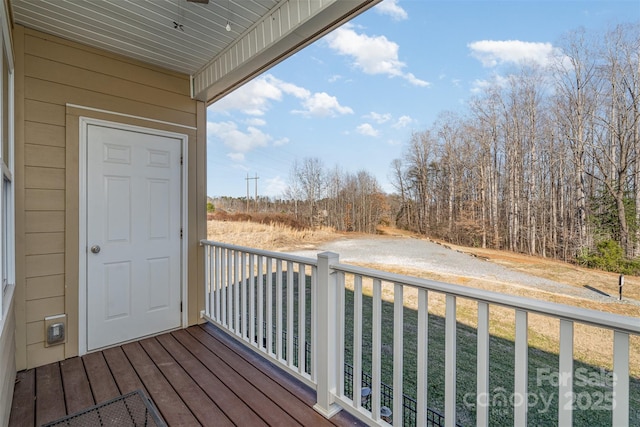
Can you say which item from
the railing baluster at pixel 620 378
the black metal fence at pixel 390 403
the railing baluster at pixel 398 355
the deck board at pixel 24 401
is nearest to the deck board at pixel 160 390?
the deck board at pixel 24 401

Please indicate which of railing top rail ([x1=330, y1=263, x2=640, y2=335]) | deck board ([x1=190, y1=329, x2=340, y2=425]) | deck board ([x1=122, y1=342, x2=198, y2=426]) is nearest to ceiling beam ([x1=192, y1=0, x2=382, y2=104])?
railing top rail ([x1=330, y1=263, x2=640, y2=335])

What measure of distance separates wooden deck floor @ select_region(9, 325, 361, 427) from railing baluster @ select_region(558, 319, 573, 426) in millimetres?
1111

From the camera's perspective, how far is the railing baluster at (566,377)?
0.91 metres

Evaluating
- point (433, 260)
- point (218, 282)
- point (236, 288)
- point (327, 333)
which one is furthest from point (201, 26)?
point (433, 260)

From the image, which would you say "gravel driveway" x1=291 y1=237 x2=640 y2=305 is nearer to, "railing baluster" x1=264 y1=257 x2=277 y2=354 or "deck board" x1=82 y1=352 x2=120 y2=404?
"railing baluster" x1=264 y1=257 x2=277 y2=354

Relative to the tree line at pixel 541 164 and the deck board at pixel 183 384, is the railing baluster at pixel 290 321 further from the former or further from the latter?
the tree line at pixel 541 164

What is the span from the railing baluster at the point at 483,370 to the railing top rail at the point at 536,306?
0.21ft

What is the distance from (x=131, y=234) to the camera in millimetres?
2725

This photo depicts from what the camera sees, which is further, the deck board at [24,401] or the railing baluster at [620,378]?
the deck board at [24,401]

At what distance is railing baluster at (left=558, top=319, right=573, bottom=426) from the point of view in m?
0.91

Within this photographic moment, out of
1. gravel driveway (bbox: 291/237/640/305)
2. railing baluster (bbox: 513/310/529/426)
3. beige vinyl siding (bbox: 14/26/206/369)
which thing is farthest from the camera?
gravel driveway (bbox: 291/237/640/305)

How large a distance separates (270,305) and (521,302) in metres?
1.75

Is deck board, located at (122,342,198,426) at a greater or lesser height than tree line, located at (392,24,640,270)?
lesser

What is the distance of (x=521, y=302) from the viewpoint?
39.9 inches
